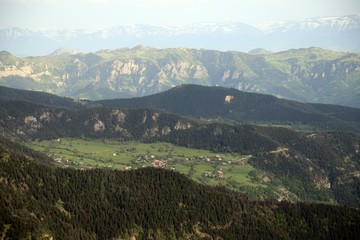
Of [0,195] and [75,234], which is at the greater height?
[0,195]

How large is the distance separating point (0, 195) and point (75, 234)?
1257 inches

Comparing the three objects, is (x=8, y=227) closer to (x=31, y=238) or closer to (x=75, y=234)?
(x=31, y=238)

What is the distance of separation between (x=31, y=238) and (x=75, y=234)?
22.9m

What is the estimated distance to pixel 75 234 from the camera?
655 ft

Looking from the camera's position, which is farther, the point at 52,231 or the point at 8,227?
the point at 52,231

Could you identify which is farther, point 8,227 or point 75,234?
point 75,234

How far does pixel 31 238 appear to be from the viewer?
179750 mm

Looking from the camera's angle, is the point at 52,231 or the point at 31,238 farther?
the point at 52,231

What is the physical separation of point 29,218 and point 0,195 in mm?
15599

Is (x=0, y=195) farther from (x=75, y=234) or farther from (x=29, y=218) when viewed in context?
(x=75, y=234)

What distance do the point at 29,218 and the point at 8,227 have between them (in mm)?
11782

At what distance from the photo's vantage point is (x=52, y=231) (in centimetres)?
19162

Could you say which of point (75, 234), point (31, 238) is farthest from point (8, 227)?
point (75, 234)

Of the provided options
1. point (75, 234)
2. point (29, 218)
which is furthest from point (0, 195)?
point (75, 234)
